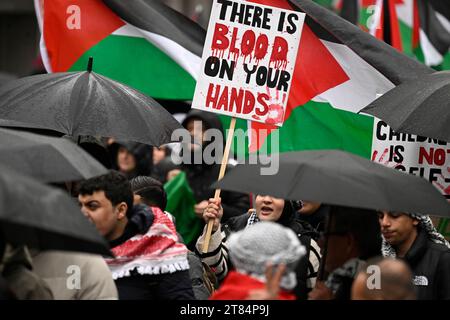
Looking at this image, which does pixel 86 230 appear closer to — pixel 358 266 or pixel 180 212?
pixel 358 266

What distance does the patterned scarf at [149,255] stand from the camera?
243 inches

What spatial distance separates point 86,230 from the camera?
185 inches

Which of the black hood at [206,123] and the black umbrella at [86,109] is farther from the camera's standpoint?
the black hood at [206,123]

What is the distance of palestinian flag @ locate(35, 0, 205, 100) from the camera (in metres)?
9.20

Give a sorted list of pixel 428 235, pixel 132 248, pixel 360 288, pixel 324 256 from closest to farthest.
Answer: pixel 360 288
pixel 324 256
pixel 132 248
pixel 428 235

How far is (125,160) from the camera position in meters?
12.1

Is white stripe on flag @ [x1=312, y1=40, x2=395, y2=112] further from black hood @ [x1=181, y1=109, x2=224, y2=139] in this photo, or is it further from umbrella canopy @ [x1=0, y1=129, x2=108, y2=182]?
umbrella canopy @ [x1=0, y1=129, x2=108, y2=182]

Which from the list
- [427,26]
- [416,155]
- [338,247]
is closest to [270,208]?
[338,247]

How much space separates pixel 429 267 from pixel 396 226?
286mm

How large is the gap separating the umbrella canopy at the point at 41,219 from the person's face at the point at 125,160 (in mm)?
7051

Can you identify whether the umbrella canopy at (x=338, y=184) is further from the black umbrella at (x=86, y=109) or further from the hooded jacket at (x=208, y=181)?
the hooded jacket at (x=208, y=181)

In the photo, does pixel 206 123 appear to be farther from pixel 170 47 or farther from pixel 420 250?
pixel 420 250

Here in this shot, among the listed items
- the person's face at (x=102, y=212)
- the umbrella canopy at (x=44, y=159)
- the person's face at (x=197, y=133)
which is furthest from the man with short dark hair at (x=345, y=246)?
the person's face at (x=197, y=133)
